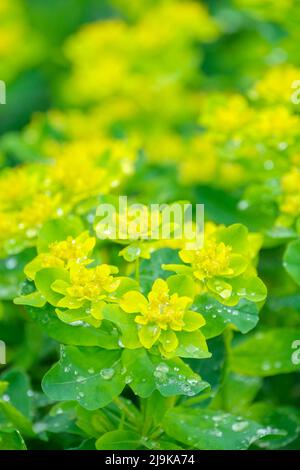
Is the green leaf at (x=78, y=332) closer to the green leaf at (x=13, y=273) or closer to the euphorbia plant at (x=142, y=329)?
the euphorbia plant at (x=142, y=329)

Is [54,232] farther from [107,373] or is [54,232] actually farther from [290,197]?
[290,197]

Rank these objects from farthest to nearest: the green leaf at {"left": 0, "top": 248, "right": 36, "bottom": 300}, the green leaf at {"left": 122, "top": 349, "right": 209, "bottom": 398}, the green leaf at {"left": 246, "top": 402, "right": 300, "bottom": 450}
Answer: the green leaf at {"left": 0, "top": 248, "right": 36, "bottom": 300} → the green leaf at {"left": 246, "top": 402, "right": 300, "bottom": 450} → the green leaf at {"left": 122, "top": 349, "right": 209, "bottom": 398}

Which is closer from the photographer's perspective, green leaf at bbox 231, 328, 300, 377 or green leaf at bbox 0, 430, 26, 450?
green leaf at bbox 0, 430, 26, 450

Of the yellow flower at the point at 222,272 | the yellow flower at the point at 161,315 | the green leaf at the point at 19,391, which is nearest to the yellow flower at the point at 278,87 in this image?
the yellow flower at the point at 222,272

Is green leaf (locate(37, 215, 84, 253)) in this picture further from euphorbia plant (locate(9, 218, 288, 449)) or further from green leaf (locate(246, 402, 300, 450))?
green leaf (locate(246, 402, 300, 450))

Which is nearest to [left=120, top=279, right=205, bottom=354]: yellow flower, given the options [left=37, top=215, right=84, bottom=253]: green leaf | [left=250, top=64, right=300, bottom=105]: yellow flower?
[left=37, top=215, right=84, bottom=253]: green leaf

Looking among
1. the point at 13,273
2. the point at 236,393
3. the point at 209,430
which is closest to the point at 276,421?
the point at 236,393
